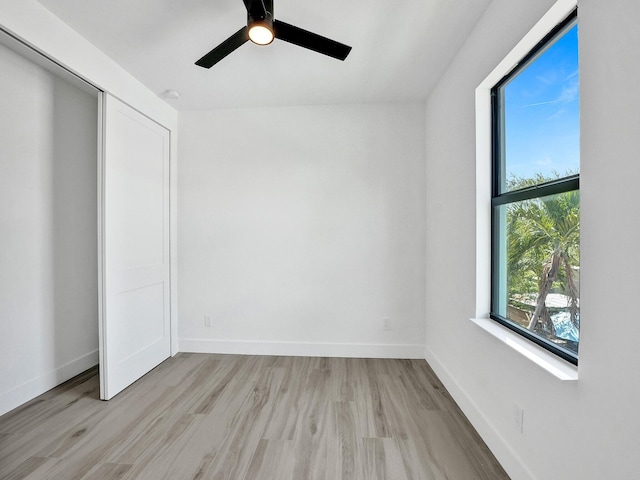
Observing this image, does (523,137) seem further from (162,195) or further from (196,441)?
(162,195)

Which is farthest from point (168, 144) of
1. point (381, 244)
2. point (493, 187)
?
point (493, 187)

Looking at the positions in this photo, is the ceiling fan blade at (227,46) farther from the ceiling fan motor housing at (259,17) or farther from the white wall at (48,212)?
the white wall at (48,212)

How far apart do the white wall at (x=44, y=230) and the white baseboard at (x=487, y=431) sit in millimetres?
3070

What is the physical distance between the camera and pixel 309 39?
1.68 m

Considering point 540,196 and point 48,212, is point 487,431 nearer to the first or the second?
point 540,196

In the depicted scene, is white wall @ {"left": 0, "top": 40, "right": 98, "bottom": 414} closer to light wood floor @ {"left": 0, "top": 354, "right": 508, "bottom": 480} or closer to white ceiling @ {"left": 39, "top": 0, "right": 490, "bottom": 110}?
light wood floor @ {"left": 0, "top": 354, "right": 508, "bottom": 480}

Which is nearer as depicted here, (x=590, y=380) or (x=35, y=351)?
(x=590, y=380)

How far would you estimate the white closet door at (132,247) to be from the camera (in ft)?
7.62

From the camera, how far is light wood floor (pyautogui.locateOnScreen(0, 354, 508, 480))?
5.30ft

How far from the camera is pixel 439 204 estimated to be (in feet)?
8.78

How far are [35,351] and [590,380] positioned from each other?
3304 mm

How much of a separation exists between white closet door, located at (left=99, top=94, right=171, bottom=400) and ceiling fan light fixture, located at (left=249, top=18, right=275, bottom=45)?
1.44m

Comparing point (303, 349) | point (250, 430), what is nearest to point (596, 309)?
point (250, 430)

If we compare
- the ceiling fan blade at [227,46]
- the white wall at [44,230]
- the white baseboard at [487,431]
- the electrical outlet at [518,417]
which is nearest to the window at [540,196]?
the electrical outlet at [518,417]
